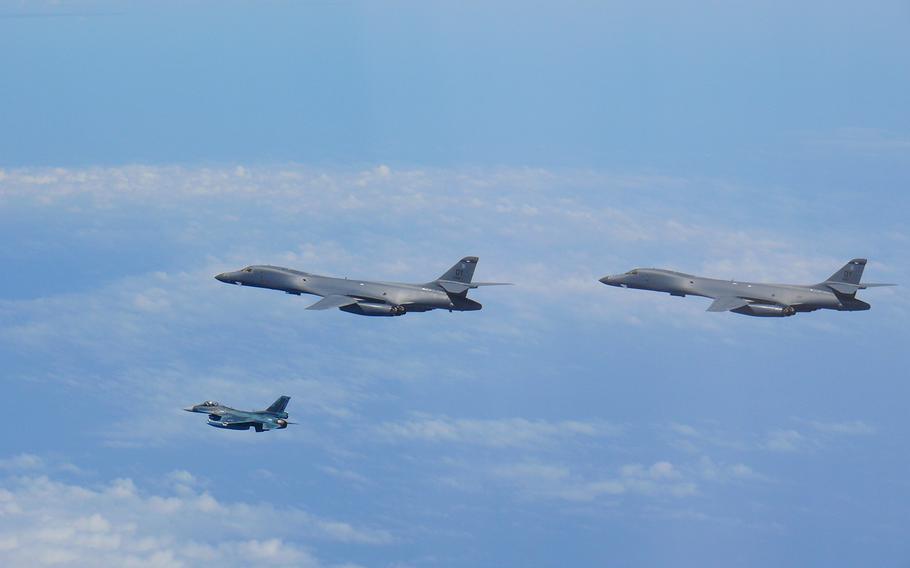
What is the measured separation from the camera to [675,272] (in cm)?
8012

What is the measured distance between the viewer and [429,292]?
7656 cm

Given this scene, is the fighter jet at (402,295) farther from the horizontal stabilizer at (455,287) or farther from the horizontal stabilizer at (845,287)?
the horizontal stabilizer at (845,287)

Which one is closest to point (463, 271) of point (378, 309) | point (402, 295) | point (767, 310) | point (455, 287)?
point (455, 287)

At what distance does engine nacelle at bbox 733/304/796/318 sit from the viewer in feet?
246

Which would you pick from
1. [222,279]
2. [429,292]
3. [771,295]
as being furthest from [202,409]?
[771,295]

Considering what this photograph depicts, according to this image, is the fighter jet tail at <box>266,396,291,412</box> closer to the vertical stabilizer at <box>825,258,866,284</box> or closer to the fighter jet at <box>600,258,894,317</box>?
the fighter jet at <box>600,258,894,317</box>

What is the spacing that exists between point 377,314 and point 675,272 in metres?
19.6

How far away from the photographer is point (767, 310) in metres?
75.5

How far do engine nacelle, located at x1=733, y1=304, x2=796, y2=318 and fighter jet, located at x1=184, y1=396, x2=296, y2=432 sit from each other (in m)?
28.3

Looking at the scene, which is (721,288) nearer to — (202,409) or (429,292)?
(429,292)

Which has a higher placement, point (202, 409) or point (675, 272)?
point (675, 272)

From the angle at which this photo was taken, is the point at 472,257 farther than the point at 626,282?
No

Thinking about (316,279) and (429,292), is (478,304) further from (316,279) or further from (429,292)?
(316,279)

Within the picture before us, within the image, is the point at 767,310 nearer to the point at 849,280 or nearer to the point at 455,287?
the point at 849,280
